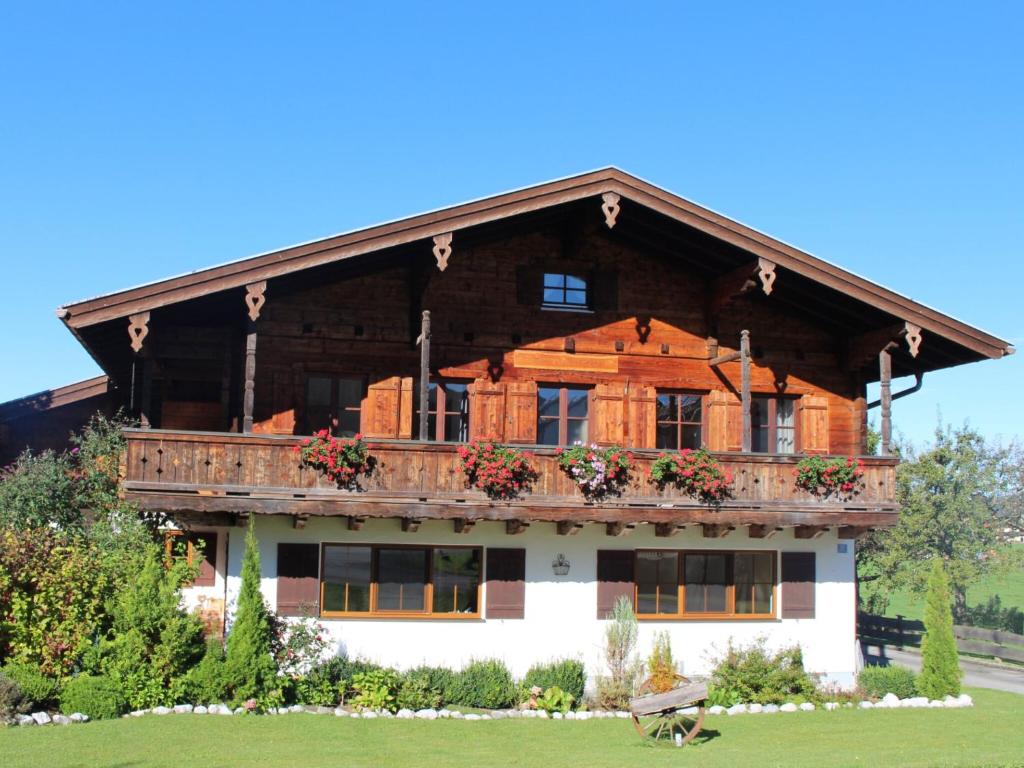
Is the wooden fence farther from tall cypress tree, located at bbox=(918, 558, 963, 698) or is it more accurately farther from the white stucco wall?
the white stucco wall

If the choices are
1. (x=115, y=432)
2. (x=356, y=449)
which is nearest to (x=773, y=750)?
(x=356, y=449)

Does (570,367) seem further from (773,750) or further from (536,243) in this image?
(773,750)

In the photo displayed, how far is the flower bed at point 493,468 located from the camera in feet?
60.6

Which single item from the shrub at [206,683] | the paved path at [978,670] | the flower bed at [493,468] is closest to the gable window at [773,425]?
the flower bed at [493,468]

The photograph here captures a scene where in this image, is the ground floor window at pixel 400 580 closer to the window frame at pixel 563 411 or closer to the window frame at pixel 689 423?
the window frame at pixel 563 411

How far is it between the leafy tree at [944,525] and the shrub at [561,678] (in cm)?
2033

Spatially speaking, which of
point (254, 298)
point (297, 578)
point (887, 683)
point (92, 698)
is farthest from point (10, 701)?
point (887, 683)

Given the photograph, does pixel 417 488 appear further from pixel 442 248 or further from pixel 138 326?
pixel 138 326

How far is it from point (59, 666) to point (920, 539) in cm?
2891

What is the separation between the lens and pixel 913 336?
20.9m

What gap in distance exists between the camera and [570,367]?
21.7 m

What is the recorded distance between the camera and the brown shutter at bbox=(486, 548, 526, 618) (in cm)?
1952

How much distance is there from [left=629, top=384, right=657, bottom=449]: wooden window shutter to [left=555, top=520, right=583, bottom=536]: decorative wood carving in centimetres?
262

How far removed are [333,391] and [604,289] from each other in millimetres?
5579
